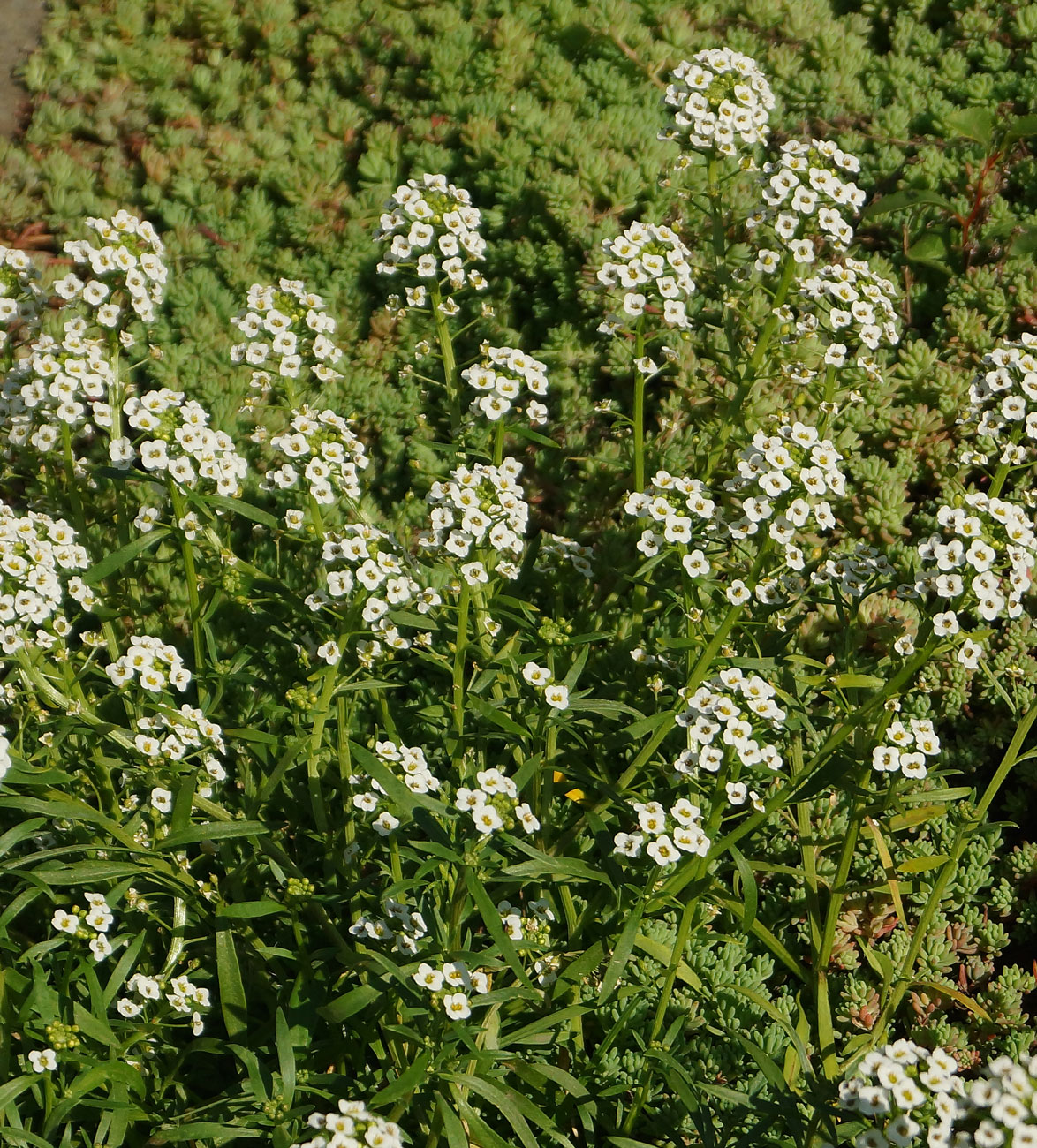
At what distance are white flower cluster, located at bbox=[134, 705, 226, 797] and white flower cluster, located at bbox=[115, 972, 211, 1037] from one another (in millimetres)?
554

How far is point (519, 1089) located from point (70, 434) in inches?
99.1

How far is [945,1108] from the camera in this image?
7.63 feet

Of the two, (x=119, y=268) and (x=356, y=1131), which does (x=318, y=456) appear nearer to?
(x=119, y=268)

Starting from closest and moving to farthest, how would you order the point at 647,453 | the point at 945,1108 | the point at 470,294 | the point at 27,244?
the point at 945,1108
the point at 647,453
the point at 470,294
the point at 27,244

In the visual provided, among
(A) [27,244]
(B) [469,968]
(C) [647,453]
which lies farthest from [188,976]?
(A) [27,244]

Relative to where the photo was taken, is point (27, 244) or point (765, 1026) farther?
point (27, 244)

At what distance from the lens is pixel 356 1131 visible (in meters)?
2.45

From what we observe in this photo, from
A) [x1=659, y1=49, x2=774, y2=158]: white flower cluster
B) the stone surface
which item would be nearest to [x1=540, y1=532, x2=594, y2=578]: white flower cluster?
[x1=659, y1=49, x2=774, y2=158]: white flower cluster

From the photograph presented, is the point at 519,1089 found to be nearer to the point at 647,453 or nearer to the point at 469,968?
the point at 469,968

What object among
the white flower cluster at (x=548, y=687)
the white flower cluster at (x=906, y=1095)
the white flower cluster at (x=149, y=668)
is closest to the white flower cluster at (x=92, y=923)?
the white flower cluster at (x=149, y=668)

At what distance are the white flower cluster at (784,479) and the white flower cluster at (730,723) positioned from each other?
0.43m

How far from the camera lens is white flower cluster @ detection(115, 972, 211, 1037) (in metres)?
3.40

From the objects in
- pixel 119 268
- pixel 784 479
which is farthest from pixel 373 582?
pixel 119 268

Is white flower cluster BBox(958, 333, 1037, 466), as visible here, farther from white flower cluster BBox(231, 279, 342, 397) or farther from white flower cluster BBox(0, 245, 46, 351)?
white flower cluster BBox(0, 245, 46, 351)
